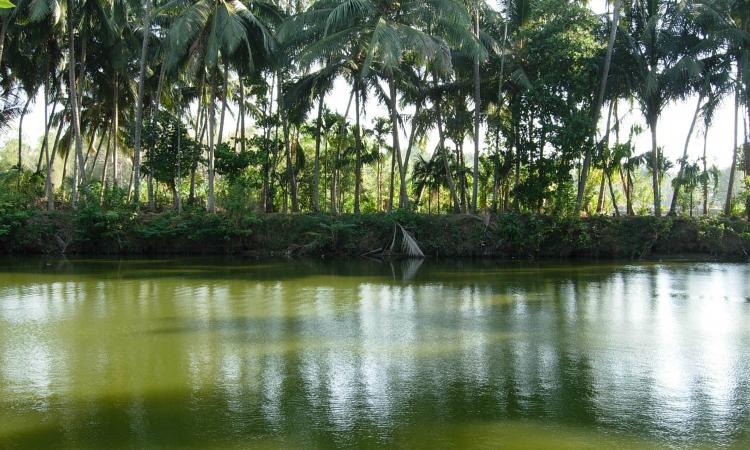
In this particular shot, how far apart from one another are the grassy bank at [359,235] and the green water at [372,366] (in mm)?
8241

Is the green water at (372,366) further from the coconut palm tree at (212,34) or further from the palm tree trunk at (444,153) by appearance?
the palm tree trunk at (444,153)

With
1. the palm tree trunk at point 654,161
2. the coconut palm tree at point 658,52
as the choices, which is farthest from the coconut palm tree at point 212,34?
the palm tree trunk at point 654,161

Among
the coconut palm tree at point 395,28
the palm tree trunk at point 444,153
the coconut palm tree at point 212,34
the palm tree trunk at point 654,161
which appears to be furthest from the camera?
the palm tree trunk at point 444,153

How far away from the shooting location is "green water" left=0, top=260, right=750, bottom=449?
5293mm

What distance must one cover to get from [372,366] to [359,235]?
608 inches

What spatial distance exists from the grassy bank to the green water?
27.0ft

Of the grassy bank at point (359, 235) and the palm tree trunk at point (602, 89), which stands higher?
the palm tree trunk at point (602, 89)

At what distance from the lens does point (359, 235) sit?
74.5 feet

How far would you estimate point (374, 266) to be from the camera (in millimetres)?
19469

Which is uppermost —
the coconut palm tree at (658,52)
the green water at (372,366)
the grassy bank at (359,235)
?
the coconut palm tree at (658,52)

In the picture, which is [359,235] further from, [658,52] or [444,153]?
[658,52]

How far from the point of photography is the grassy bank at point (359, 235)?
2202 cm

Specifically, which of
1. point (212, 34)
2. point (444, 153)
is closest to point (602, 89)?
point (444, 153)

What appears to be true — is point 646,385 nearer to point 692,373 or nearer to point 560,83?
point 692,373
